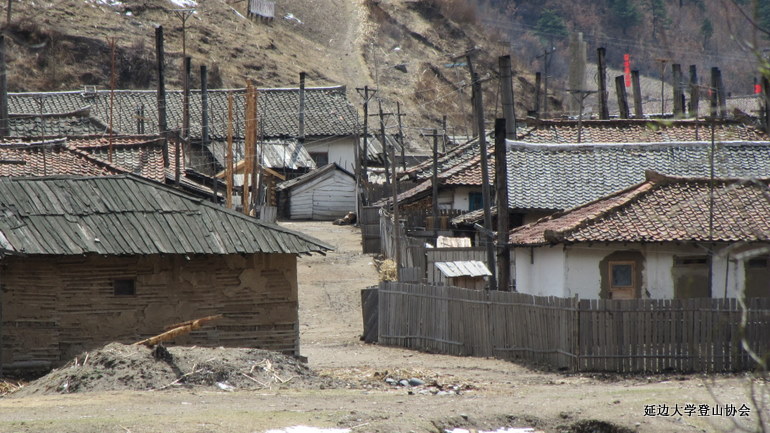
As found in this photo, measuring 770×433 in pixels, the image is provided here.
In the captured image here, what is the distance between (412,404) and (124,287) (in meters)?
6.06

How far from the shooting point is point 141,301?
59.3ft

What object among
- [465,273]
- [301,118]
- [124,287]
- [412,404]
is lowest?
[412,404]

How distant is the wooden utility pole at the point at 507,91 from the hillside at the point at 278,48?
31910 mm

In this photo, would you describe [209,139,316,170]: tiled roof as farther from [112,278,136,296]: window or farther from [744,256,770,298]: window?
[112,278,136,296]: window

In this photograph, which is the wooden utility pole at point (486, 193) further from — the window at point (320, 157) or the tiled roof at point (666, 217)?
the window at point (320, 157)

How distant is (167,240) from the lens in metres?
17.9

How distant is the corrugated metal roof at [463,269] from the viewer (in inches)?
983

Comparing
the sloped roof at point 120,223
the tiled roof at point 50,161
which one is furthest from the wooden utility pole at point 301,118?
the sloped roof at point 120,223

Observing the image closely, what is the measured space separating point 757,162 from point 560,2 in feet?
339

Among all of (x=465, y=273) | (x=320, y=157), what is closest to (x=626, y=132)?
(x=465, y=273)

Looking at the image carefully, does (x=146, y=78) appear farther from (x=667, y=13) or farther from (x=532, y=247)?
(x=667, y=13)

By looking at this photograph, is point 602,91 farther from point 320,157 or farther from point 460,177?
point 320,157

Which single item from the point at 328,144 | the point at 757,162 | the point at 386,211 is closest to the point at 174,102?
the point at 328,144

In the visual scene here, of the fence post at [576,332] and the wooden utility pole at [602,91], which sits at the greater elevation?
the wooden utility pole at [602,91]
